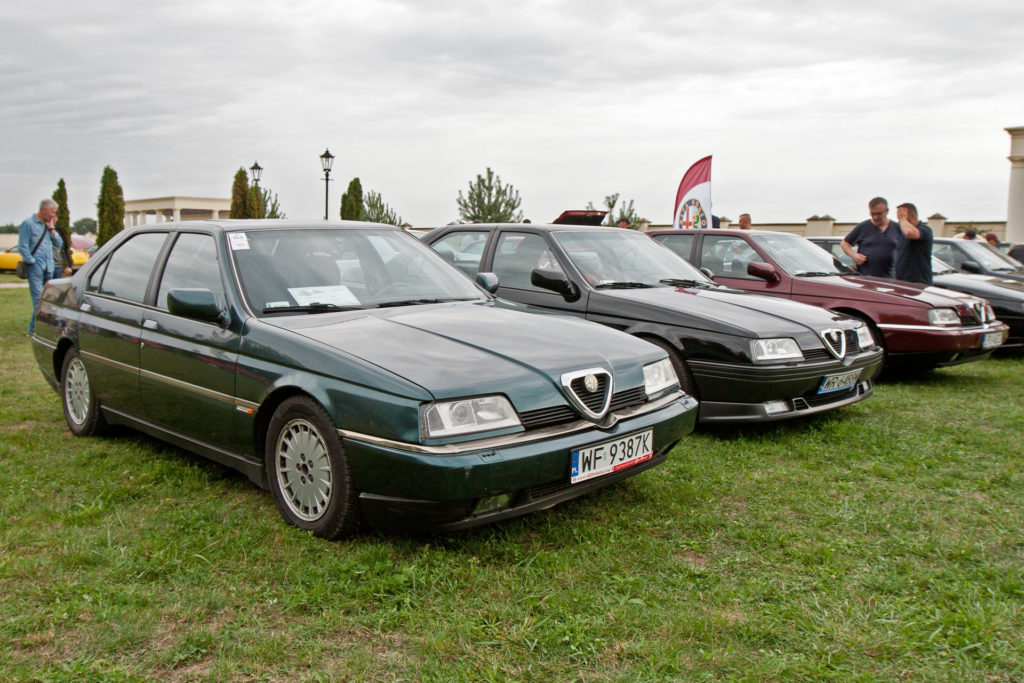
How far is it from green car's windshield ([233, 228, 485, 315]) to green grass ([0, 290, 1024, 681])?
104 cm

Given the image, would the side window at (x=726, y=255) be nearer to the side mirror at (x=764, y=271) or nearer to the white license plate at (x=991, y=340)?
the side mirror at (x=764, y=271)

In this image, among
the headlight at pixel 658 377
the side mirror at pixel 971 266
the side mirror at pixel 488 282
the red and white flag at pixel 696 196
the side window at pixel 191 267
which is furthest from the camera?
the red and white flag at pixel 696 196

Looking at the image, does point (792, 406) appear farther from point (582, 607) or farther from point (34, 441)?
point (34, 441)

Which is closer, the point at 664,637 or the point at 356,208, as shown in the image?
the point at 664,637

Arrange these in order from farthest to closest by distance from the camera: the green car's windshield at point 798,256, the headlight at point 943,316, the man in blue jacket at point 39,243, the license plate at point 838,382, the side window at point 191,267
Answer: the man in blue jacket at point 39,243, the green car's windshield at point 798,256, the headlight at point 943,316, the license plate at point 838,382, the side window at point 191,267

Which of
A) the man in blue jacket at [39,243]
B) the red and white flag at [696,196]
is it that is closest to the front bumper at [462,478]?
the man in blue jacket at [39,243]

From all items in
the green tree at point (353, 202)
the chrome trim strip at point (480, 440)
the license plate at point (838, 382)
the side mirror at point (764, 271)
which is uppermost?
the green tree at point (353, 202)

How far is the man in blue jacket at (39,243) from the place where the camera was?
9273 millimetres

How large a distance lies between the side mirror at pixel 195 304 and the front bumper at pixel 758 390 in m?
2.96

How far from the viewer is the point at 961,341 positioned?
7.20 m

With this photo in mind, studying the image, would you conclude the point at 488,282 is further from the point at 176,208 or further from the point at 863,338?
the point at 176,208

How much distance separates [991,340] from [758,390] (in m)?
3.80

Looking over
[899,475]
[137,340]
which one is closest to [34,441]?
[137,340]

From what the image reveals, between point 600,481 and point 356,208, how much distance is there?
35186 mm
